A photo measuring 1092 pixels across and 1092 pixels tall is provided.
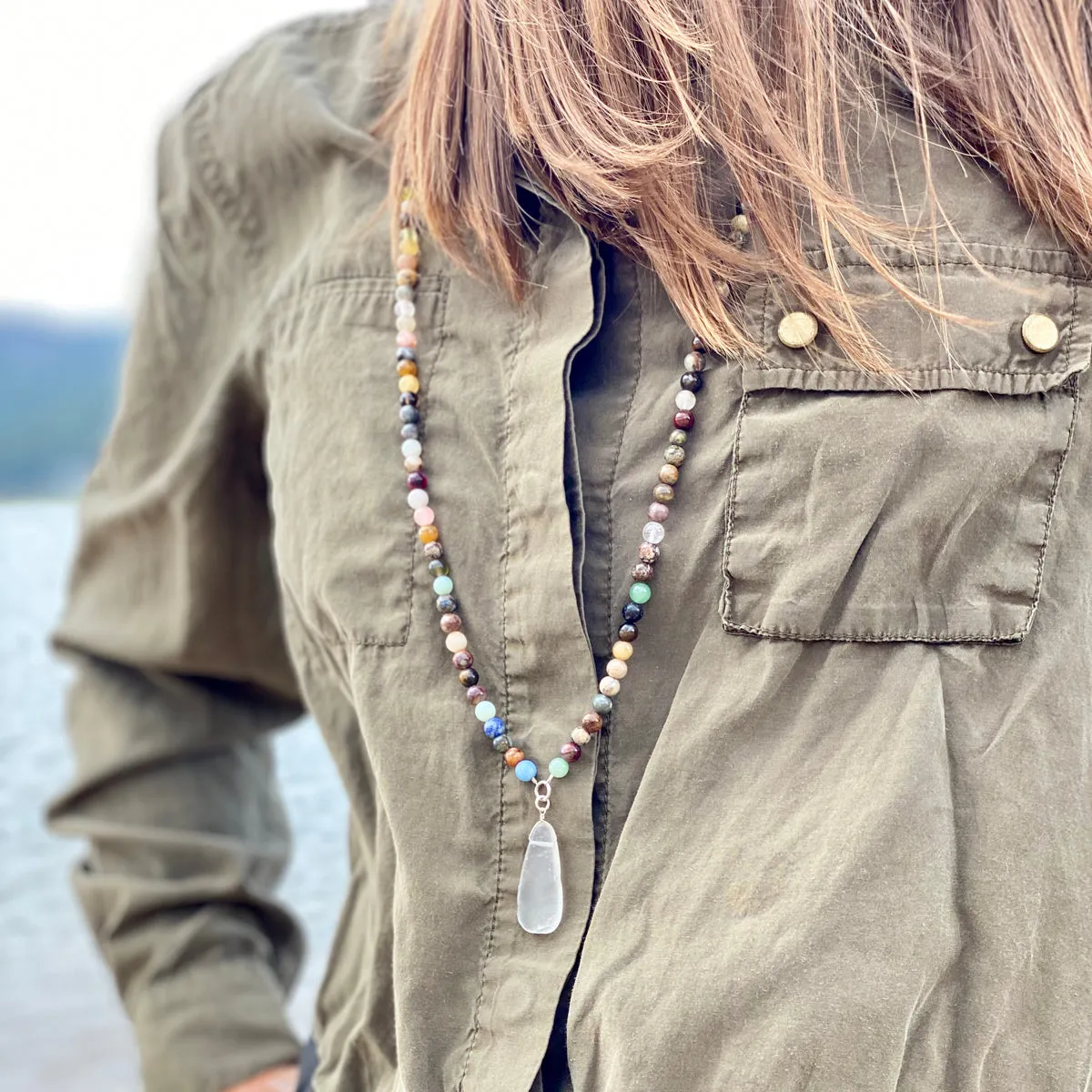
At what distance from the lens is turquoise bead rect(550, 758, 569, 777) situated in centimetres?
53

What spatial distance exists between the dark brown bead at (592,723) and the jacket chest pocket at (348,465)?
11 centimetres

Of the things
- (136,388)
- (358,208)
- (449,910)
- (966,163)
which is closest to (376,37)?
(358,208)

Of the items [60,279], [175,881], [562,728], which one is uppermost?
[60,279]

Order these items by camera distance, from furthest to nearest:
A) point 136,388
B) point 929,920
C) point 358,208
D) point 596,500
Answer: point 136,388 → point 358,208 → point 596,500 → point 929,920

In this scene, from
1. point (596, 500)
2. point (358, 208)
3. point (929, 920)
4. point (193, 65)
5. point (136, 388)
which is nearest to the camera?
point (929, 920)

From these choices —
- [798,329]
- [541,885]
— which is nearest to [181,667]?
[541,885]

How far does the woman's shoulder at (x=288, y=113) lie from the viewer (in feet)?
2.24

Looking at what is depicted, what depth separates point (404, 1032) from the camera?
0.53m

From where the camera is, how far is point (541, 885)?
0.52m

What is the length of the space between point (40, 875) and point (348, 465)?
2.76 ft

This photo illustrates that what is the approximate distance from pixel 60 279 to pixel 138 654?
459 millimetres

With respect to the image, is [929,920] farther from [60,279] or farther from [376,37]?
[60,279]

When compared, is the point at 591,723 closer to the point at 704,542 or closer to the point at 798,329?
the point at 704,542

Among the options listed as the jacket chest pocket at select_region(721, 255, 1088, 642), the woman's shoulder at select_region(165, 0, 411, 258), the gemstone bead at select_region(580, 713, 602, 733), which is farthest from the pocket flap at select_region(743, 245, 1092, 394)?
the woman's shoulder at select_region(165, 0, 411, 258)
